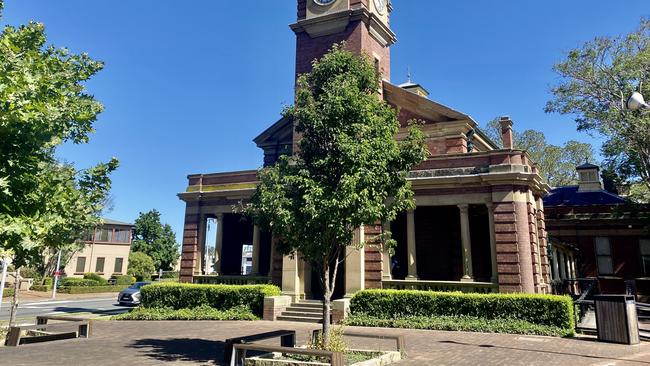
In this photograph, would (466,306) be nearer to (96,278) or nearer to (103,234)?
(96,278)

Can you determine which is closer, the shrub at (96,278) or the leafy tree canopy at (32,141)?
the leafy tree canopy at (32,141)

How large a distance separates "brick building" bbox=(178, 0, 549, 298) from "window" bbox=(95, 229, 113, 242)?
3157 cm

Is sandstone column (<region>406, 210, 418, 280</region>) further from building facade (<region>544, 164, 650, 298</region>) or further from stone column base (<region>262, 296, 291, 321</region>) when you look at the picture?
building facade (<region>544, 164, 650, 298</region>)

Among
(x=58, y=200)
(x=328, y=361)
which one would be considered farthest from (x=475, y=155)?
(x=58, y=200)

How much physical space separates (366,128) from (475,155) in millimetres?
9580

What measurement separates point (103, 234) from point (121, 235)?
2.01 m

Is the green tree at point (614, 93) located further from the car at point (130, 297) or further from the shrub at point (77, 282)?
the shrub at point (77, 282)

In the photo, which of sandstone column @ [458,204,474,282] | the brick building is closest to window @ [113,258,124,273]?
the brick building

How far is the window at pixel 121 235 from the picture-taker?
52562mm

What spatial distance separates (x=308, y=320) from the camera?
17.5 meters

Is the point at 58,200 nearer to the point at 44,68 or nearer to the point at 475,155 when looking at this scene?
the point at 44,68

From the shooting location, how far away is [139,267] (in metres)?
54.0

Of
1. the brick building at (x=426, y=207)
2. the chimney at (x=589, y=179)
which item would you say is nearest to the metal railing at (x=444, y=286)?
the brick building at (x=426, y=207)

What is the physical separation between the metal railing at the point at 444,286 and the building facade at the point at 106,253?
4197cm
